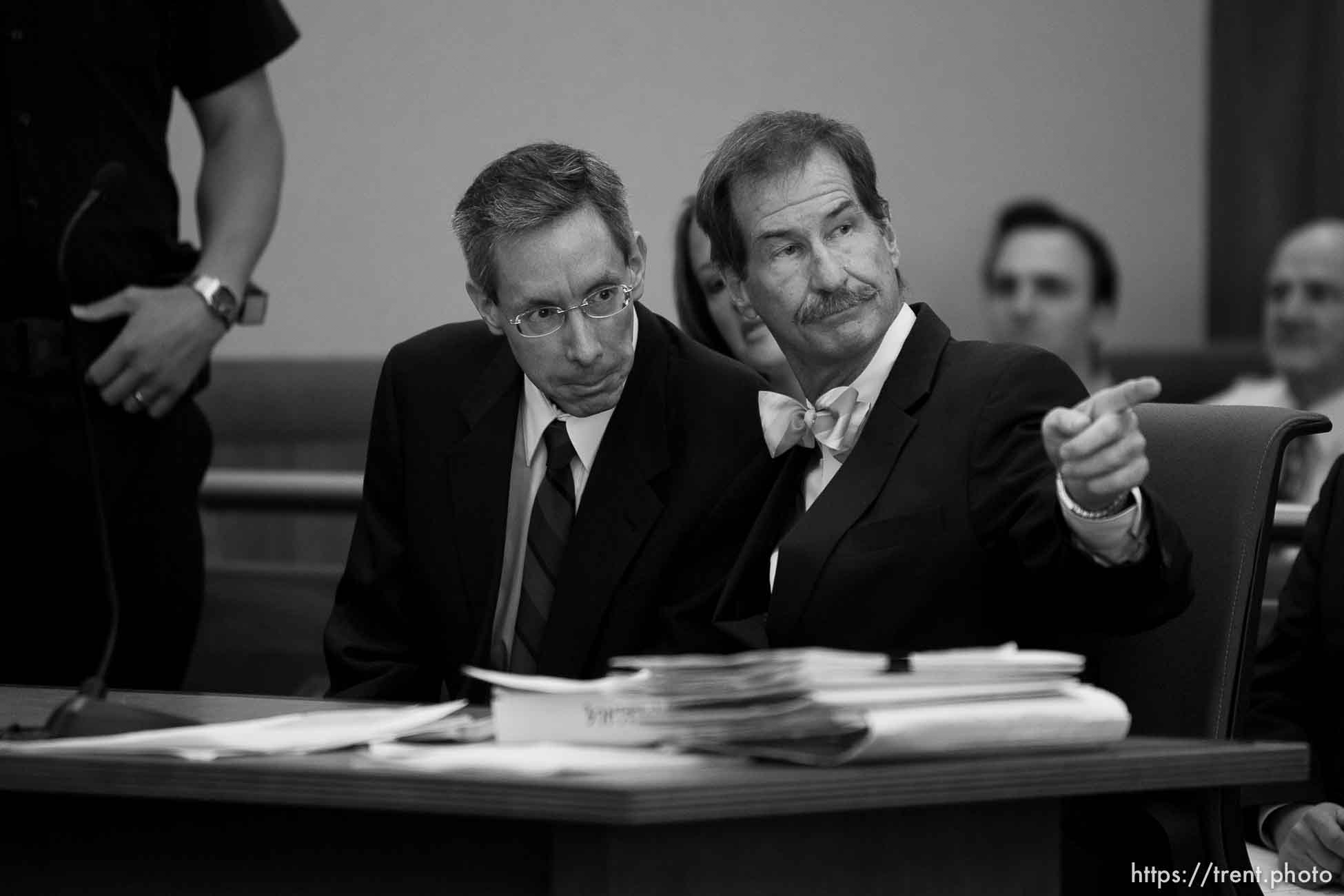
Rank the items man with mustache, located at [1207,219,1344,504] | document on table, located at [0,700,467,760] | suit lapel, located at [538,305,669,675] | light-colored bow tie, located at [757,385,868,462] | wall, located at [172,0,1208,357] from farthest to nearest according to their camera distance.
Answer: man with mustache, located at [1207,219,1344,504], wall, located at [172,0,1208,357], suit lapel, located at [538,305,669,675], light-colored bow tie, located at [757,385,868,462], document on table, located at [0,700,467,760]

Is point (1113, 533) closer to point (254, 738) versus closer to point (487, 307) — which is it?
point (254, 738)

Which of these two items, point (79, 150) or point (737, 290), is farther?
point (79, 150)

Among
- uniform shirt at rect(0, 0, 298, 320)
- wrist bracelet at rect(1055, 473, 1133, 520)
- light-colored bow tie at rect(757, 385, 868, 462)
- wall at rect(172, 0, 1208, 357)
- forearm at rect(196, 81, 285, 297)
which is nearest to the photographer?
wrist bracelet at rect(1055, 473, 1133, 520)

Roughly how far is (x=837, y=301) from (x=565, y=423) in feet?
1.22

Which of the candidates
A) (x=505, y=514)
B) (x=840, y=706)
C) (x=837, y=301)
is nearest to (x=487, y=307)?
(x=505, y=514)

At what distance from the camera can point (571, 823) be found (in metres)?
1.20

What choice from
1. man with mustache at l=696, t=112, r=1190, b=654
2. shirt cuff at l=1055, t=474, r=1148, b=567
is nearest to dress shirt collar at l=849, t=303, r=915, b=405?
man with mustache at l=696, t=112, r=1190, b=654

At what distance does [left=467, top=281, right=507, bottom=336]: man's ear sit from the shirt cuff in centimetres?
83

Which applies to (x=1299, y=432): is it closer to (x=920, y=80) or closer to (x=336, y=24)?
(x=336, y=24)

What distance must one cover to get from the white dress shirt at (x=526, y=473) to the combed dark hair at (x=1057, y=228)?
3.21 metres

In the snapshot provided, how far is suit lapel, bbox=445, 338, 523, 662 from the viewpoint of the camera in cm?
213

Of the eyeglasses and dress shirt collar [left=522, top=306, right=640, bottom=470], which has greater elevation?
the eyeglasses

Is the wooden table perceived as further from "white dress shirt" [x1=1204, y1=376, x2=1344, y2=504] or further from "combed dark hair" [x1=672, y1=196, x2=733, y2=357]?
"white dress shirt" [x1=1204, y1=376, x2=1344, y2=504]

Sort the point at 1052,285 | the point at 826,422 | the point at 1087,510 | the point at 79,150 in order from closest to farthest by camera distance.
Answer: the point at 1087,510 < the point at 826,422 < the point at 79,150 < the point at 1052,285
